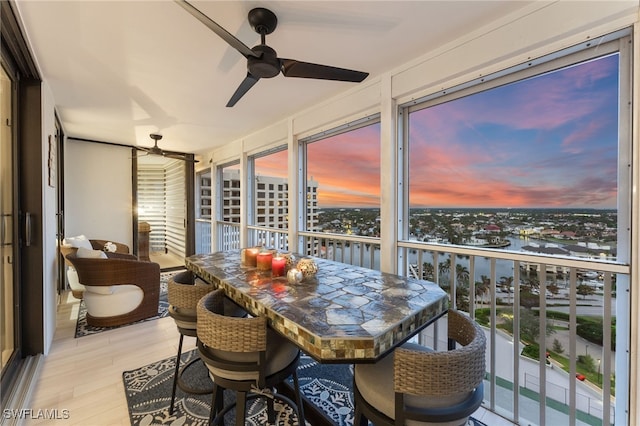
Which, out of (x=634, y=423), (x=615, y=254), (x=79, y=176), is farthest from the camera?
(x=79, y=176)

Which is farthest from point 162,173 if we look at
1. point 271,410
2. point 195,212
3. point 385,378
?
point 385,378

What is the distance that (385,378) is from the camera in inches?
44.2

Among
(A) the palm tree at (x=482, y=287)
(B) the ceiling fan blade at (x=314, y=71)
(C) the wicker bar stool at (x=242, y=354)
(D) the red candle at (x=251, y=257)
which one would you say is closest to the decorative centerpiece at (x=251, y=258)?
(D) the red candle at (x=251, y=257)

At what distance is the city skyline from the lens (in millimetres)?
1595

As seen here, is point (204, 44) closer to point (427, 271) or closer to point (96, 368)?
point (427, 271)

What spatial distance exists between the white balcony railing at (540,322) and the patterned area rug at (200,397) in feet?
1.39

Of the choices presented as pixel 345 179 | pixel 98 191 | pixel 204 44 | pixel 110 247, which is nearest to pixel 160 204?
pixel 98 191

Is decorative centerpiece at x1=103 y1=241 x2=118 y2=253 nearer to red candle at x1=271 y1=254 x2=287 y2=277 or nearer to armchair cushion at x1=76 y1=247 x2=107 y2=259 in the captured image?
armchair cushion at x1=76 y1=247 x2=107 y2=259

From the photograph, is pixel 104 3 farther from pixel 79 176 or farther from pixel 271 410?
pixel 79 176

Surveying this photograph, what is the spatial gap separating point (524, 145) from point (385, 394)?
1.81 meters

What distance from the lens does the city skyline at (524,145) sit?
5.23 ft

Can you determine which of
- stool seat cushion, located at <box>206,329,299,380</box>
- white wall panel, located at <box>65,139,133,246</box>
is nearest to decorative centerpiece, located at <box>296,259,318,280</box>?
stool seat cushion, located at <box>206,329,299,380</box>

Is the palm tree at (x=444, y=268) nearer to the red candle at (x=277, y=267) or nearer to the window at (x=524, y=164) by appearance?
the window at (x=524, y=164)

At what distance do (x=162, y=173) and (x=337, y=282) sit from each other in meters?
7.08
